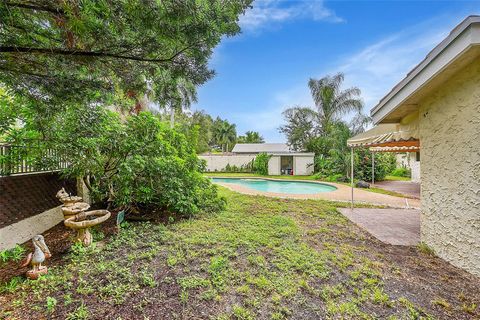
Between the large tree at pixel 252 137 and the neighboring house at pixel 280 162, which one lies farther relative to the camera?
the large tree at pixel 252 137

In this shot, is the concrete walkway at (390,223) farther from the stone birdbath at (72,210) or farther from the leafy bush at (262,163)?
the leafy bush at (262,163)

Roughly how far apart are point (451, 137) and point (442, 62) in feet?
4.43

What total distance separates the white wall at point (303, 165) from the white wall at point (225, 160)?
16.9ft

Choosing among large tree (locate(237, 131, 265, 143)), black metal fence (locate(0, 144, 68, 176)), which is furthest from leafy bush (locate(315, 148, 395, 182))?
large tree (locate(237, 131, 265, 143))

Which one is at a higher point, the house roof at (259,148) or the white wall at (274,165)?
the house roof at (259,148)

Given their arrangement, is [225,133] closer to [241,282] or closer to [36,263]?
[36,263]

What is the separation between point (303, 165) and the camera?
72.5 ft

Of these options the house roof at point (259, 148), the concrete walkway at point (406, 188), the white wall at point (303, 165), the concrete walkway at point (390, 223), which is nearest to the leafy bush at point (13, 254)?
the concrete walkway at point (390, 223)

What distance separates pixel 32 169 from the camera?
5250 millimetres

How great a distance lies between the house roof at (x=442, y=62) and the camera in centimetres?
264

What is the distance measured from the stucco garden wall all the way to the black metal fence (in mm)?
7674

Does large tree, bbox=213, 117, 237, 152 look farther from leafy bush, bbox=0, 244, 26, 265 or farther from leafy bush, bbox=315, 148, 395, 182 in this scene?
leafy bush, bbox=0, 244, 26, 265

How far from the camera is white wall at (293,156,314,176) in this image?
21.9 metres

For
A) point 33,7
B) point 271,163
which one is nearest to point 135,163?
point 33,7
